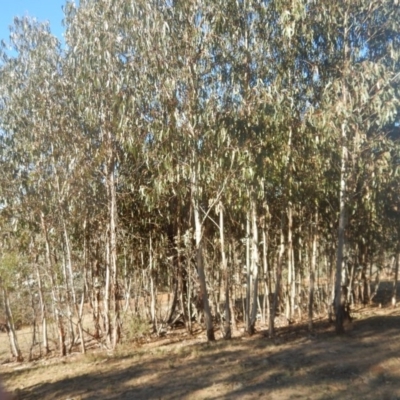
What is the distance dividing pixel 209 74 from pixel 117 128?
195 centimetres

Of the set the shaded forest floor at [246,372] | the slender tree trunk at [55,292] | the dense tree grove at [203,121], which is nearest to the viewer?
→ the shaded forest floor at [246,372]

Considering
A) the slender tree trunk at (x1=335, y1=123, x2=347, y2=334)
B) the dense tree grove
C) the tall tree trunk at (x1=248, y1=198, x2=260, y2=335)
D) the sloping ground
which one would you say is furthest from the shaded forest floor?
the dense tree grove

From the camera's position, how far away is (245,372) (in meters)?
7.63

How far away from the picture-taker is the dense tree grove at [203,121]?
9289 mm

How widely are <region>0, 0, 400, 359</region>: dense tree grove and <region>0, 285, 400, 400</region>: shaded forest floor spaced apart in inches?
40.7

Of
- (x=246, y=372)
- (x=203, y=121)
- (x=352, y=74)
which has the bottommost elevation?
(x=246, y=372)

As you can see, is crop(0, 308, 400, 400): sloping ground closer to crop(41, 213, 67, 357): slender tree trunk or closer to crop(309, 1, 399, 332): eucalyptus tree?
crop(309, 1, 399, 332): eucalyptus tree

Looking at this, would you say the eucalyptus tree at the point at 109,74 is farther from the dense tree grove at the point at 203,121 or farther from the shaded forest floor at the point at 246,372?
the shaded forest floor at the point at 246,372

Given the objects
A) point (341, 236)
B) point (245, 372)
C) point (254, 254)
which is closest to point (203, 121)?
point (254, 254)

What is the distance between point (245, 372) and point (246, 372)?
1 cm

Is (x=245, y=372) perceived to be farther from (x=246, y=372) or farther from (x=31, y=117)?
(x=31, y=117)

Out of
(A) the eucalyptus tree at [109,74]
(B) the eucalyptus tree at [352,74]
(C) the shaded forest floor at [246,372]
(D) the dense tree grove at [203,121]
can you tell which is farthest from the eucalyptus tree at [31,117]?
(B) the eucalyptus tree at [352,74]

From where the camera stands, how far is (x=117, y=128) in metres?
9.90

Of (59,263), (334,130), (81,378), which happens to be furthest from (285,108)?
(59,263)
